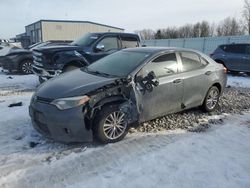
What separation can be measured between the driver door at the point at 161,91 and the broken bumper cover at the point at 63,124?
1139mm

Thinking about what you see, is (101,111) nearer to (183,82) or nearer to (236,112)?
(183,82)

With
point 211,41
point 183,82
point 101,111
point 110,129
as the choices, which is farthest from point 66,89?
point 211,41

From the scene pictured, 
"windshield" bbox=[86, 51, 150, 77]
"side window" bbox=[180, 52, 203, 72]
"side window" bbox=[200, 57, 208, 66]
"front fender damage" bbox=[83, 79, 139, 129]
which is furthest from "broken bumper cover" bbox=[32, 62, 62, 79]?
"front fender damage" bbox=[83, 79, 139, 129]

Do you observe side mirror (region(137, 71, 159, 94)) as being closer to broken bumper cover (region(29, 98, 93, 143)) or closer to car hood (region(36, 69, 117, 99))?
car hood (region(36, 69, 117, 99))

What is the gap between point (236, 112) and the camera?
7273mm

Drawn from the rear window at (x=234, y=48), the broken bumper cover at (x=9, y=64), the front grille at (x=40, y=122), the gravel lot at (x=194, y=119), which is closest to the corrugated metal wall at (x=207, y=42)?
the rear window at (x=234, y=48)

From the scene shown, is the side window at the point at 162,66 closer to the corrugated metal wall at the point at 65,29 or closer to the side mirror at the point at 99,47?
the side mirror at the point at 99,47

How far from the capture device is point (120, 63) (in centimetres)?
588

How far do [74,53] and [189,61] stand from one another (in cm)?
426

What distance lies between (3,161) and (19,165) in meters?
0.29

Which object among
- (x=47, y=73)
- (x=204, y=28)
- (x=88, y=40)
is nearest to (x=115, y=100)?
(x=47, y=73)

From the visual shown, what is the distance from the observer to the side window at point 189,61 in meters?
6.25

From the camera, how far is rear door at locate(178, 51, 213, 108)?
243 inches

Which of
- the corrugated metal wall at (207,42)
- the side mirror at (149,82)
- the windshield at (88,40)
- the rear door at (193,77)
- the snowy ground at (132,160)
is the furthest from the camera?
the corrugated metal wall at (207,42)
